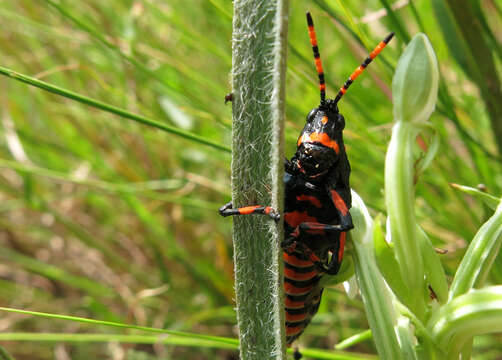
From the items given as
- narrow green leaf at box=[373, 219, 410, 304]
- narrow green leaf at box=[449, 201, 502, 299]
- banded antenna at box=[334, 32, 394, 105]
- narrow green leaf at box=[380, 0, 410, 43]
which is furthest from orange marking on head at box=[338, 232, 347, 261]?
narrow green leaf at box=[380, 0, 410, 43]

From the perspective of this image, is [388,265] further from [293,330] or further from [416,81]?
[293,330]

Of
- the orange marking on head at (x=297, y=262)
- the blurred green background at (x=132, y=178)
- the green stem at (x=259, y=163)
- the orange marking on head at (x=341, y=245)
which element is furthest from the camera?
the blurred green background at (x=132, y=178)

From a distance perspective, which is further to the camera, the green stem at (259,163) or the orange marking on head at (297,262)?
the orange marking on head at (297,262)

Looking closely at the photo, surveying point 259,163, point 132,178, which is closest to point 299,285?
point 259,163

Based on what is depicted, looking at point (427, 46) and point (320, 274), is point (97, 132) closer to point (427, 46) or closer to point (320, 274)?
point (320, 274)

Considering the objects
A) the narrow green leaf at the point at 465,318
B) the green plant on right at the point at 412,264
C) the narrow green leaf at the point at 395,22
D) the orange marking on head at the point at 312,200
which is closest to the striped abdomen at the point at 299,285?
the orange marking on head at the point at 312,200

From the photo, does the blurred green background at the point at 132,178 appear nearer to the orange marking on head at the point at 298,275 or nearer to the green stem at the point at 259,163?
the orange marking on head at the point at 298,275
